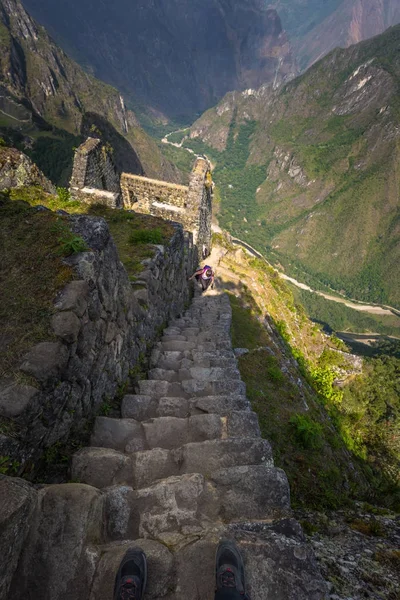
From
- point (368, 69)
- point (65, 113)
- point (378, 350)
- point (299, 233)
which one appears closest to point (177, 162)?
point (65, 113)

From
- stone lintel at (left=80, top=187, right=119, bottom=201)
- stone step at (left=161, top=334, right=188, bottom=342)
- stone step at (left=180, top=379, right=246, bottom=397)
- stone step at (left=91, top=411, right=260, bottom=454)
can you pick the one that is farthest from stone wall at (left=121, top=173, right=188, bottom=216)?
stone step at (left=91, top=411, right=260, bottom=454)

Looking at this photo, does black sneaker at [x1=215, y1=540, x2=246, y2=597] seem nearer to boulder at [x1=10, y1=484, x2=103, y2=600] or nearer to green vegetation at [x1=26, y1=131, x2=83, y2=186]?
boulder at [x1=10, y1=484, x2=103, y2=600]

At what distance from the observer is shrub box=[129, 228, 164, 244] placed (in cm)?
953

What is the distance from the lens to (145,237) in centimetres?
955

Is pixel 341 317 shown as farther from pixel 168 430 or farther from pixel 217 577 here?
pixel 217 577

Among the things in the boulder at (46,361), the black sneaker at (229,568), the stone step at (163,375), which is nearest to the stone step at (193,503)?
the black sneaker at (229,568)

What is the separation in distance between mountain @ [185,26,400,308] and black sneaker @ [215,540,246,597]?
12426cm

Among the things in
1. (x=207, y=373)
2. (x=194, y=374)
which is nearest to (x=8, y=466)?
(x=194, y=374)

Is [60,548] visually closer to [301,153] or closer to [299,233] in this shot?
[299,233]

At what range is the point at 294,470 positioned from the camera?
673 cm

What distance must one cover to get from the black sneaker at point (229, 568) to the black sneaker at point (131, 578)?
659 millimetres

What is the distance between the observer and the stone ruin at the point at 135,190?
593 inches

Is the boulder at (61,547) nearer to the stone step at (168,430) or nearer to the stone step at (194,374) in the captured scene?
the stone step at (168,430)

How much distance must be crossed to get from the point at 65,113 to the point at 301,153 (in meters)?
123
